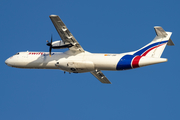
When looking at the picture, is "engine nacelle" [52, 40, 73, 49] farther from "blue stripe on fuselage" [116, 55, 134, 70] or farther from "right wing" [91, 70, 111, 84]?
"right wing" [91, 70, 111, 84]

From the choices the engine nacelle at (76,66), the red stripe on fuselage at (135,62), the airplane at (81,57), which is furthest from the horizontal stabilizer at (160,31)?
the engine nacelle at (76,66)

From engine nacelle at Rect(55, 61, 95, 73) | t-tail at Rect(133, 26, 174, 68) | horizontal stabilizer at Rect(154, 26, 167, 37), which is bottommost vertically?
engine nacelle at Rect(55, 61, 95, 73)

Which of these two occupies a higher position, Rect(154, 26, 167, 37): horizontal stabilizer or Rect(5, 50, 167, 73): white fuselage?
Rect(154, 26, 167, 37): horizontal stabilizer

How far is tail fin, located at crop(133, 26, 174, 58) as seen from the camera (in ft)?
127

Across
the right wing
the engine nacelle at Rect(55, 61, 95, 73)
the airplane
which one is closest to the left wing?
the airplane

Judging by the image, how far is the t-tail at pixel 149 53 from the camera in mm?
38219

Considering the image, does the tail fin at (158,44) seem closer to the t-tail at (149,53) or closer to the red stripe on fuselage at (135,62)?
the t-tail at (149,53)

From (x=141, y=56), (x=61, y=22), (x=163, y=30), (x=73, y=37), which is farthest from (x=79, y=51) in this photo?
(x=163, y=30)

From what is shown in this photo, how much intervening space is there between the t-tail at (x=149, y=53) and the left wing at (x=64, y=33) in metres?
5.81

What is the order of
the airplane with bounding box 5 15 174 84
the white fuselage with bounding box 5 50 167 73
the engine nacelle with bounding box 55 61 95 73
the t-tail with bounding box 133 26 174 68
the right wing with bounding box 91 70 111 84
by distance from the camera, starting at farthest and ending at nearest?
the right wing with bounding box 91 70 111 84
the engine nacelle with bounding box 55 61 95 73
the white fuselage with bounding box 5 50 167 73
the airplane with bounding box 5 15 174 84
the t-tail with bounding box 133 26 174 68

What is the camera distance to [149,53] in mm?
39031

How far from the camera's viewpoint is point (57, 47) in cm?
4047

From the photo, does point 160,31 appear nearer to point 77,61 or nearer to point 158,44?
point 158,44

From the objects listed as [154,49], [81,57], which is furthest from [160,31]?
[81,57]
